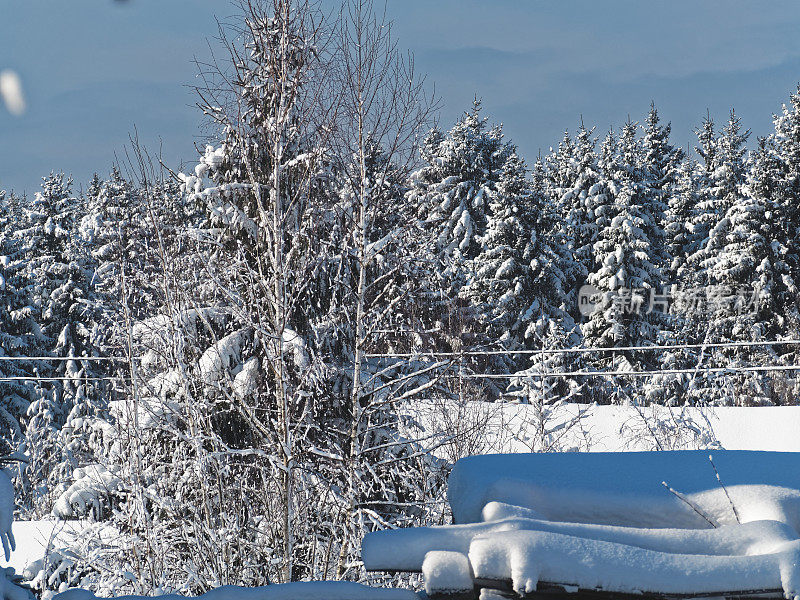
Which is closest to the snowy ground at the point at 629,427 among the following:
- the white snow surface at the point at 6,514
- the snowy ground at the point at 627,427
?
the snowy ground at the point at 627,427

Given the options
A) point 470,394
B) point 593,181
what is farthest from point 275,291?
point 593,181

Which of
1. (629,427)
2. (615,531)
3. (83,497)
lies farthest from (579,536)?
(629,427)

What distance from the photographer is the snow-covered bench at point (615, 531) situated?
1950mm

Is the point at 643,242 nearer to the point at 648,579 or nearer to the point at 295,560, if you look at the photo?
the point at 295,560

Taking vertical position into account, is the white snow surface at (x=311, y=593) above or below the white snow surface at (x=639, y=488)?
below

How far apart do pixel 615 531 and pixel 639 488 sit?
1.16ft

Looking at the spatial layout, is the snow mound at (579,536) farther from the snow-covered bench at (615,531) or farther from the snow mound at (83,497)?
the snow mound at (83,497)

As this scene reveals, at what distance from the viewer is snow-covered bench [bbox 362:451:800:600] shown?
195 cm

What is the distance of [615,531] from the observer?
2205 mm

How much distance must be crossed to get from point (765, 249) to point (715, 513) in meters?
26.1

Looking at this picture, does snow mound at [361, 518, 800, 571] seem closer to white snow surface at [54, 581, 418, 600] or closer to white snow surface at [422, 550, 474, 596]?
white snow surface at [422, 550, 474, 596]

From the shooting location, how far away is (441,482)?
7.77 m

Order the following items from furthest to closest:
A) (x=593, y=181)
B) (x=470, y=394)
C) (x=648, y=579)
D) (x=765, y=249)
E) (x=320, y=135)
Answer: (x=593, y=181)
(x=765, y=249)
(x=470, y=394)
(x=320, y=135)
(x=648, y=579)

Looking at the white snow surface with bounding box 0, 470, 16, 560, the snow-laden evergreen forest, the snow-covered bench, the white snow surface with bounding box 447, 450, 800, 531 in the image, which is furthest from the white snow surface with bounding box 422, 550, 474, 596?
the snow-laden evergreen forest
